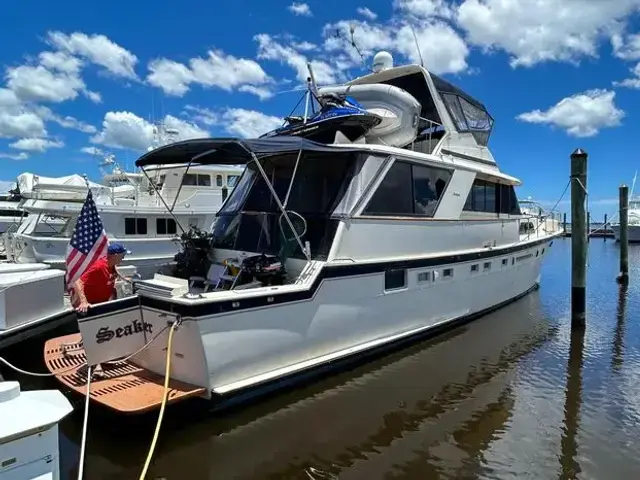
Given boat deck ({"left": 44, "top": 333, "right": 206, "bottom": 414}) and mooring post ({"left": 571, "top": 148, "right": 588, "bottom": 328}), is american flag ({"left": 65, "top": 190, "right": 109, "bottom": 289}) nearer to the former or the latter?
boat deck ({"left": 44, "top": 333, "right": 206, "bottom": 414})

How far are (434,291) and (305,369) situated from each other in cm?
302

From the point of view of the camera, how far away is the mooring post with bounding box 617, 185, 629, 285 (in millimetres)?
15544

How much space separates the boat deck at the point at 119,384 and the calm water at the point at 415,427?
394 mm

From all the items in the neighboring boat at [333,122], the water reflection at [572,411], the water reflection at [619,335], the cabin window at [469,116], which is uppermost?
the cabin window at [469,116]

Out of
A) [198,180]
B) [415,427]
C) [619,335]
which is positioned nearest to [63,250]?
[198,180]

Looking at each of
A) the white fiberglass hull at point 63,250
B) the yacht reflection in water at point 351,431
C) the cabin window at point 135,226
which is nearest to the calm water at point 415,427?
the yacht reflection in water at point 351,431

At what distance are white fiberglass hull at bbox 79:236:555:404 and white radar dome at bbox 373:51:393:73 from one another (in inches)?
202

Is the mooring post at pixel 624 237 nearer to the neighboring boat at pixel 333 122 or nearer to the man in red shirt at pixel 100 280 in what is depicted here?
the neighboring boat at pixel 333 122

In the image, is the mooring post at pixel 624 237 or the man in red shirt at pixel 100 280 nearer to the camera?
the man in red shirt at pixel 100 280

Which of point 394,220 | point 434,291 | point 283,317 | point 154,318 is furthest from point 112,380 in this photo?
point 434,291

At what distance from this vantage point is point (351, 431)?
16.8 feet

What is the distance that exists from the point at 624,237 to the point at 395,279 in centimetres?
1345

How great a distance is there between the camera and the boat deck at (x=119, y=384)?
4.51m

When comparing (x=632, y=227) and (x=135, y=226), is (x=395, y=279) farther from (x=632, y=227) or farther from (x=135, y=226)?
(x=632, y=227)
